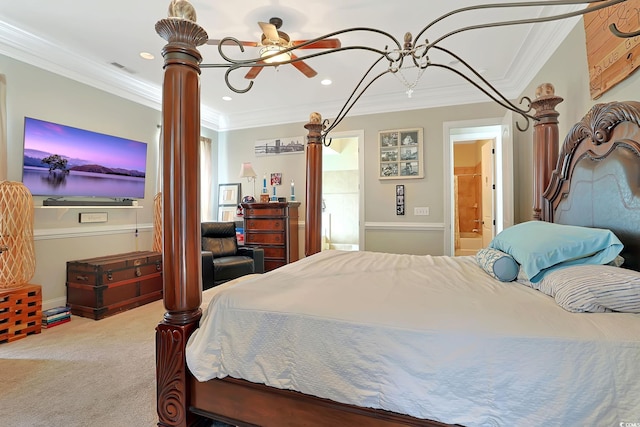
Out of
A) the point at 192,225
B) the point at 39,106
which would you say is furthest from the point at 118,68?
the point at 192,225

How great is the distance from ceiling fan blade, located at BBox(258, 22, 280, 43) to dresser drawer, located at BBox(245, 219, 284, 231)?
2.66 m

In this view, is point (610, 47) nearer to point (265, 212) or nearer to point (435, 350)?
point (435, 350)

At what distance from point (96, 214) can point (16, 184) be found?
1009mm

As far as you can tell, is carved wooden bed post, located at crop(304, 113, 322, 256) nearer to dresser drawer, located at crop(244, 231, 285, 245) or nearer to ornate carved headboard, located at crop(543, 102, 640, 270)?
ornate carved headboard, located at crop(543, 102, 640, 270)

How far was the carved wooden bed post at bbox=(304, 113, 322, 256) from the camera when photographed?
2.72m

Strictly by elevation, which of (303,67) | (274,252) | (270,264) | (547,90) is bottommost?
(270,264)

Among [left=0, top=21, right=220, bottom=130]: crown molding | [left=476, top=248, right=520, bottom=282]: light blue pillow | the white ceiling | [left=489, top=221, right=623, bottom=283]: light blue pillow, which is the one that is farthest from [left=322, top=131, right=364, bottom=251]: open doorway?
[left=489, top=221, right=623, bottom=283]: light blue pillow

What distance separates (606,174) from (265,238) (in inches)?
155

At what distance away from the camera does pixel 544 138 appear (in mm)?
2252

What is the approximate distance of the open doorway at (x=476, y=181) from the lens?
3486 mm

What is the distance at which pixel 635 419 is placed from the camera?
0.88 m

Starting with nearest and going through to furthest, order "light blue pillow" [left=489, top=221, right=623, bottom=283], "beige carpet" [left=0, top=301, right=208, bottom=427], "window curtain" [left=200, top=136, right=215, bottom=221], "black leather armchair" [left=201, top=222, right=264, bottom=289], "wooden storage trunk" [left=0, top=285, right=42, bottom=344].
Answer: "light blue pillow" [left=489, top=221, right=623, bottom=283] → "beige carpet" [left=0, top=301, right=208, bottom=427] → "wooden storage trunk" [left=0, top=285, right=42, bottom=344] → "black leather armchair" [left=201, top=222, right=264, bottom=289] → "window curtain" [left=200, top=136, right=215, bottom=221]

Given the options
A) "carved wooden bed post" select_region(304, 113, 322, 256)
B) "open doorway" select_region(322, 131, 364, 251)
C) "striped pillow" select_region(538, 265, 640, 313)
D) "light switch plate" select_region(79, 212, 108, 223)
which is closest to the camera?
"striped pillow" select_region(538, 265, 640, 313)

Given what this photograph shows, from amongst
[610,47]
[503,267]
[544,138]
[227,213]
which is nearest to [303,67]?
[544,138]
